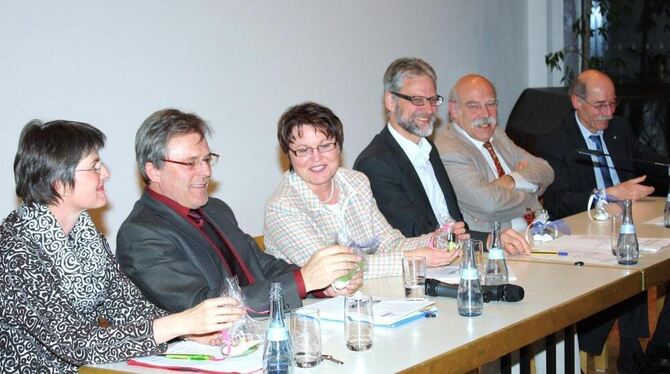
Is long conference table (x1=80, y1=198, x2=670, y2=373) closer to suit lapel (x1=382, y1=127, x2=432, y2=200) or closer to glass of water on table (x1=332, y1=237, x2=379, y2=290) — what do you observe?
glass of water on table (x1=332, y1=237, x2=379, y2=290)

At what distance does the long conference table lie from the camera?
251 centimetres

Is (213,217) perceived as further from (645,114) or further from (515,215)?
(645,114)

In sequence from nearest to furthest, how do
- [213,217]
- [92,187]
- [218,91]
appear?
[92,187]
[213,217]
[218,91]

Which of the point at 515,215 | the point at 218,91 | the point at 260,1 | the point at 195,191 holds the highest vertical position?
the point at 260,1

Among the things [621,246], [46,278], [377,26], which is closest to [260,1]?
[377,26]

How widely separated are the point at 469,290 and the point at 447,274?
1.88ft

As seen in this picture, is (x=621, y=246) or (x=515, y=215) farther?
(x=515, y=215)

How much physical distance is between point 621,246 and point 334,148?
117 cm

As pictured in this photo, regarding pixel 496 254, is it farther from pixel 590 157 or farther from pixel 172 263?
pixel 590 157

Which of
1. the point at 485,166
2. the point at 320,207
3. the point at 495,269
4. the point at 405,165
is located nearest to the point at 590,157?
the point at 485,166

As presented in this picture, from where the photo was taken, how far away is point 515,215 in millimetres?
4996

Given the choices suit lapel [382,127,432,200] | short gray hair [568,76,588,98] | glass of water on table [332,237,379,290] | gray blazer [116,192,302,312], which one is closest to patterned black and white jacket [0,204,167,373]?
gray blazer [116,192,302,312]

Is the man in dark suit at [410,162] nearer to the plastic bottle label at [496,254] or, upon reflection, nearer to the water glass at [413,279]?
the plastic bottle label at [496,254]

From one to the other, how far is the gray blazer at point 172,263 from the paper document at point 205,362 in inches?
13.1
